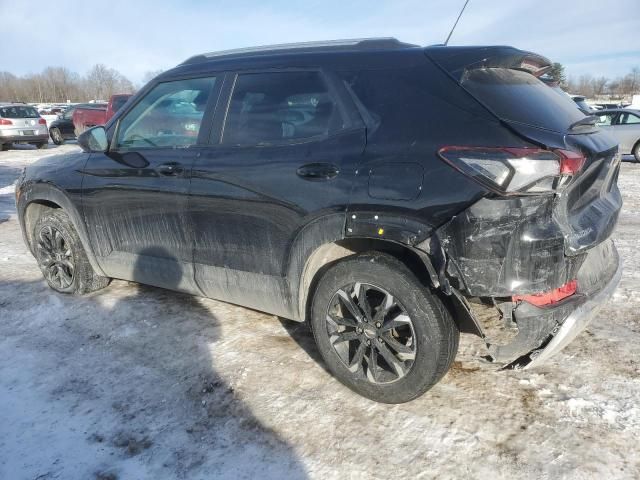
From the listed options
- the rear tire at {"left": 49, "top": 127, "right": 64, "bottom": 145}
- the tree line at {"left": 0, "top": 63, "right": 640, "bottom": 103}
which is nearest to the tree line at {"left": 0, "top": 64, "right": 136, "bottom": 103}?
the tree line at {"left": 0, "top": 63, "right": 640, "bottom": 103}

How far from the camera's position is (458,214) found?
2.22m

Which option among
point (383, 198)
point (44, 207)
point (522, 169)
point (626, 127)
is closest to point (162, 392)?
point (383, 198)

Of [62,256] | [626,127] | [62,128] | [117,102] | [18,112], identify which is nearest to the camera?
[62,256]

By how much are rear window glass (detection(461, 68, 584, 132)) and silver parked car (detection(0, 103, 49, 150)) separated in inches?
815

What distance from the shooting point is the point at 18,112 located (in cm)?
1902

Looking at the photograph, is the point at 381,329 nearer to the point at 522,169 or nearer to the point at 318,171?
the point at 318,171

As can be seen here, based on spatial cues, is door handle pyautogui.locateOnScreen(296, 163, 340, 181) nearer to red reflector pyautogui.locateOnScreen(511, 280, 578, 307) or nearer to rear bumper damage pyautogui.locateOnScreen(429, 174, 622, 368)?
rear bumper damage pyautogui.locateOnScreen(429, 174, 622, 368)

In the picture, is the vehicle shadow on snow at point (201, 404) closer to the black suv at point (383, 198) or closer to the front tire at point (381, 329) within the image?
the black suv at point (383, 198)

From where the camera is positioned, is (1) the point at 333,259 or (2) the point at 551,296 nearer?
(2) the point at 551,296

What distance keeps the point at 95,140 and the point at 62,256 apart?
122cm

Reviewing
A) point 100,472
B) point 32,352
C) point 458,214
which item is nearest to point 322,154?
point 458,214

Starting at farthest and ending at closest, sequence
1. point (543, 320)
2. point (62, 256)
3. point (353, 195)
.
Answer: point (62, 256) < point (353, 195) < point (543, 320)

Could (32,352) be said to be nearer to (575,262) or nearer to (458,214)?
(458,214)

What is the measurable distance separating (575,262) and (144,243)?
280 cm
